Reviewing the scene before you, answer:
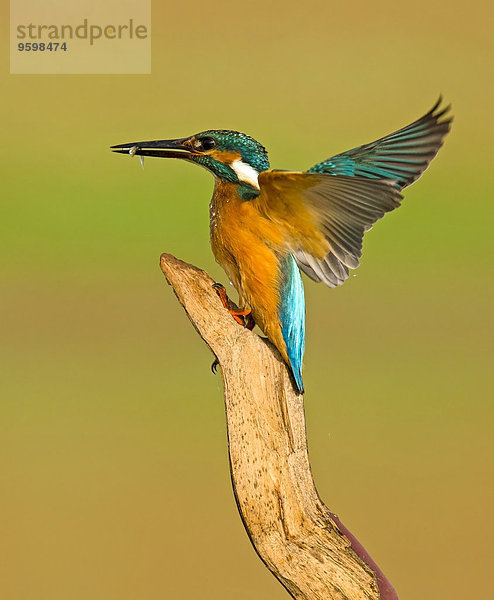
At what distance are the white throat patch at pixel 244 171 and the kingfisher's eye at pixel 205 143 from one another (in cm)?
5

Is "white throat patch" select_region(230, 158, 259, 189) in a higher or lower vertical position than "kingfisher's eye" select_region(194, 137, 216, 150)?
lower

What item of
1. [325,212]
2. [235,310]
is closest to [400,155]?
[325,212]

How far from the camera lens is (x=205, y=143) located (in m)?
1.42

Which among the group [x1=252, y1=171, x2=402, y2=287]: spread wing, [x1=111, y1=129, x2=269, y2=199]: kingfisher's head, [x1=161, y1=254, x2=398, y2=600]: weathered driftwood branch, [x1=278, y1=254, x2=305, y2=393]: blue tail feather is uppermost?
[x1=111, y1=129, x2=269, y2=199]: kingfisher's head

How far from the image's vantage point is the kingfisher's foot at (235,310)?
4.57 ft

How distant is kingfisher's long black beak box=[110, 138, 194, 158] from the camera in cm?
143

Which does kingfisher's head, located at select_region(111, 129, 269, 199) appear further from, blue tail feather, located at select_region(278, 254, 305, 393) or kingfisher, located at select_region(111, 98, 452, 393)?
blue tail feather, located at select_region(278, 254, 305, 393)

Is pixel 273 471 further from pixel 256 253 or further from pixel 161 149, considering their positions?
pixel 161 149

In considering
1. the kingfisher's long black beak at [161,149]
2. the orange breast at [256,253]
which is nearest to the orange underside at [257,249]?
the orange breast at [256,253]

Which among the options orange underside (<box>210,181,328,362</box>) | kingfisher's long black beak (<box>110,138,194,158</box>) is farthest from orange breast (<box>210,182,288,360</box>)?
kingfisher's long black beak (<box>110,138,194,158</box>)

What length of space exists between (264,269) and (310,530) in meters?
0.44

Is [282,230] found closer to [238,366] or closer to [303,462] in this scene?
[238,366]

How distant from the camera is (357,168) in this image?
1.34 m

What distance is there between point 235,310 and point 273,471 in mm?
307
